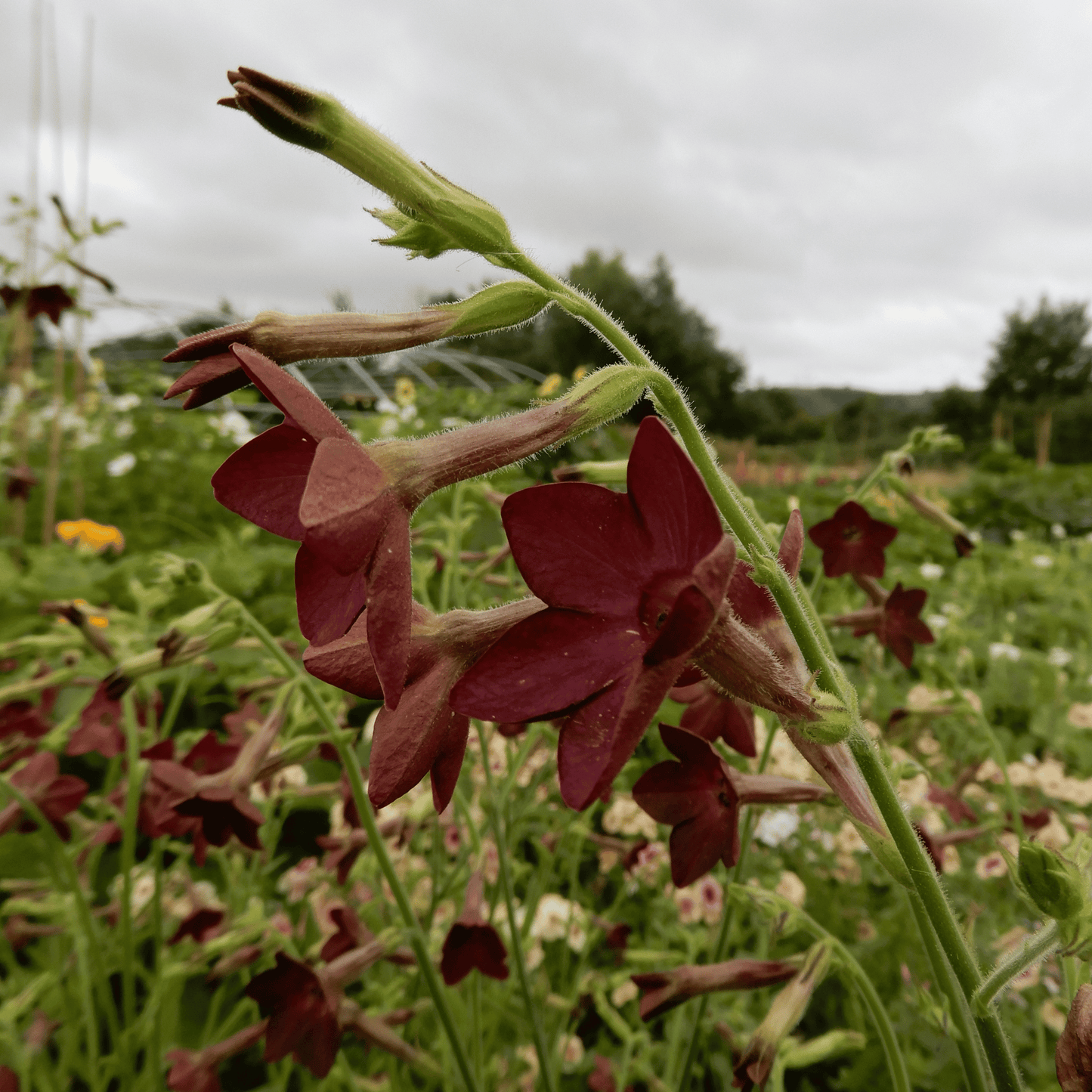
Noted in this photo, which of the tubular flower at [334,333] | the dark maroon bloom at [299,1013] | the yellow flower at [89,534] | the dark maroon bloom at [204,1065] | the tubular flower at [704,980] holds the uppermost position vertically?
the tubular flower at [334,333]

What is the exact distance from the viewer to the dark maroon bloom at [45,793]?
64.1 inches

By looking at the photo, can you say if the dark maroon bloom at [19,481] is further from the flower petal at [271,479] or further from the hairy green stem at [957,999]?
the hairy green stem at [957,999]

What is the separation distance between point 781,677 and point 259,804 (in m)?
1.61

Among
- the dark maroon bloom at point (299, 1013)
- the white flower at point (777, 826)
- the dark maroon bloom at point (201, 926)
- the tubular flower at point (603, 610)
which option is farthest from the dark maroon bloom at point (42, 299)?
the tubular flower at point (603, 610)

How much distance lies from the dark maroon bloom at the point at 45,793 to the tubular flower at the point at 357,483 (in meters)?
1.41

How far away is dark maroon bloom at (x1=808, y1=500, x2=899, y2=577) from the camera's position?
132cm

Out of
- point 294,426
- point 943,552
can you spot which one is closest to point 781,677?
point 294,426

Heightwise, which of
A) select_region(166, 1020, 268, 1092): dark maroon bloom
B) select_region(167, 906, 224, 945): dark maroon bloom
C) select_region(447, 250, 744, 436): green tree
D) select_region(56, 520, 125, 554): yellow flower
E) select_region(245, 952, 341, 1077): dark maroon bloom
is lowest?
select_region(166, 1020, 268, 1092): dark maroon bloom

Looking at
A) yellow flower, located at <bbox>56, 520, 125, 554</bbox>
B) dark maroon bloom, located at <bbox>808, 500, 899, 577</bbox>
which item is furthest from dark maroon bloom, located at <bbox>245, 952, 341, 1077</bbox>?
yellow flower, located at <bbox>56, 520, 125, 554</bbox>

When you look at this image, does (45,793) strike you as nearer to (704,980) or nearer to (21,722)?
(21,722)

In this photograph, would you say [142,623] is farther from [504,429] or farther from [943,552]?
[943,552]

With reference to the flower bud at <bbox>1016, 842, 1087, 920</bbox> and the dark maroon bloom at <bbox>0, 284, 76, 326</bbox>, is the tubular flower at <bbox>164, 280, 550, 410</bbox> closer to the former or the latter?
the flower bud at <bbox>1016, 842, 1087, 920</bbox>

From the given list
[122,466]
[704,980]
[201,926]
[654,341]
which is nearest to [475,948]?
[704,980]

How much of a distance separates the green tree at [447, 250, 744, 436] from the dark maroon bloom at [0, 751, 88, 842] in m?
24.8
